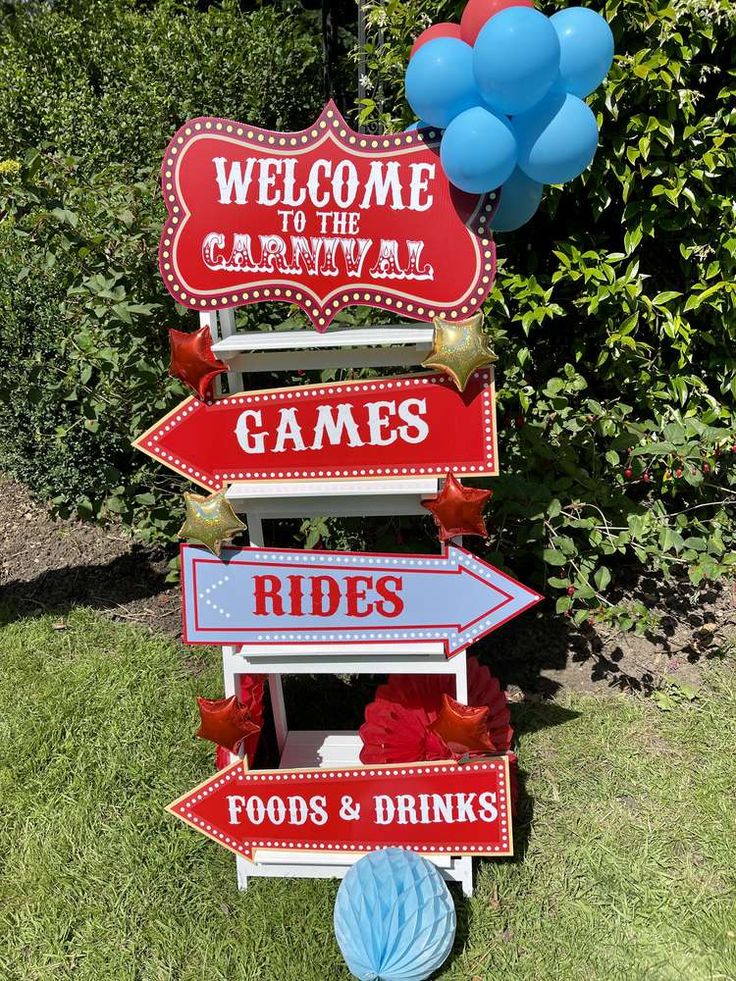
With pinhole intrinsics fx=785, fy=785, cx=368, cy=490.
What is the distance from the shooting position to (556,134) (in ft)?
5.61

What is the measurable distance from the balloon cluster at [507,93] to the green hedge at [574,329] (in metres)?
1.02

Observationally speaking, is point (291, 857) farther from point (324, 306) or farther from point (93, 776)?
point (324, 306)

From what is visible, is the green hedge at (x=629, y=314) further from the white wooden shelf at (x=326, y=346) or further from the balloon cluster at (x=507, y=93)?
the balloon cluster at (x=507, y=93)

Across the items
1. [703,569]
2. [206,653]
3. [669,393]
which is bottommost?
[206,653]

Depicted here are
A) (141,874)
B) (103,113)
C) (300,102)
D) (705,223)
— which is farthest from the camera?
(300,102)

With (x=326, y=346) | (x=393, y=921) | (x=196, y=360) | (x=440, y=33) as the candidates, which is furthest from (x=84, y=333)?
(x=393, y=921)

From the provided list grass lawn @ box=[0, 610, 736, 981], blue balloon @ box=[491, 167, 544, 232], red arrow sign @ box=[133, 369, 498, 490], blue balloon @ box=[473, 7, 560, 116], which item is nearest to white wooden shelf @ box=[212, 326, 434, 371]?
red arrow sign @ box=[133, 369, 498, 490]

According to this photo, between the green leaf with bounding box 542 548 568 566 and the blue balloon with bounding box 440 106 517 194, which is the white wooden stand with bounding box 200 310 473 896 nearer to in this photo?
the blue balloon with bounding box 440 106 517 194

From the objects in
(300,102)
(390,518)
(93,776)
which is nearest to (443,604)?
(390,518)

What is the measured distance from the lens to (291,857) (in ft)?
7.22

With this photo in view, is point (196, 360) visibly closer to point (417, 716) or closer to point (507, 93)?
point (507, 93)

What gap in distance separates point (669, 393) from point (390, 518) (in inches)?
49.3

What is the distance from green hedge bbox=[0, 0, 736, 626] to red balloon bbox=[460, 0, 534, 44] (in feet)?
3.56

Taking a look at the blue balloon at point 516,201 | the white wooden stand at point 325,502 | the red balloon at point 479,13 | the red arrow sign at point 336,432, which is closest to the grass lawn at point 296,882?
the white wooden stand at point 325,502
